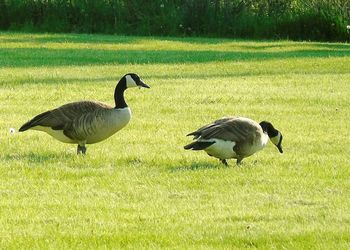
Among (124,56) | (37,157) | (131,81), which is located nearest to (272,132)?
(131,81)

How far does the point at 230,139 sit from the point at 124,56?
1414cm

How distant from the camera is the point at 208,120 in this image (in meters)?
13.5

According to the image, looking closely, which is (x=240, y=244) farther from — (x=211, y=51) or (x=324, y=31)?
(x=324, y=31)

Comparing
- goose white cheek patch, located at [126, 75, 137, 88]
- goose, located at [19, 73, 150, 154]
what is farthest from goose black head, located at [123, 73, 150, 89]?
goose, located at [19, 73, 150, 154]

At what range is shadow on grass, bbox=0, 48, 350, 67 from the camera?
21969 millimetres

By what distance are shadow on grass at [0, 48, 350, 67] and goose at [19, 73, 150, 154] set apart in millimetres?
10672

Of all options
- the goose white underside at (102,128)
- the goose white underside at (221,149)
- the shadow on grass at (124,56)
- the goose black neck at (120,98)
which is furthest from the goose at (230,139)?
the shadow on grass at (124,56)

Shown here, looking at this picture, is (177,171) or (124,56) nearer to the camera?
(177,171)

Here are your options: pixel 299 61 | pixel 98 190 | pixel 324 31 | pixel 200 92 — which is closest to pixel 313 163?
pixel 98 190

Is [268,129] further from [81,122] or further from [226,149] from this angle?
[81,122]

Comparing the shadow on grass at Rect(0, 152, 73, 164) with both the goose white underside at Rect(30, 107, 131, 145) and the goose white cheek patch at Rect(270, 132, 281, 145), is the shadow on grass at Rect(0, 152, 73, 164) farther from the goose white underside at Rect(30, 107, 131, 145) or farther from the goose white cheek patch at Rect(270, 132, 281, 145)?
the goose white cheek patch at Rect(270, 132, 281, 145)

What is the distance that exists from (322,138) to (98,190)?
4.07 m

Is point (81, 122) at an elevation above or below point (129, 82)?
below

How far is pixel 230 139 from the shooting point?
9.63 metres
